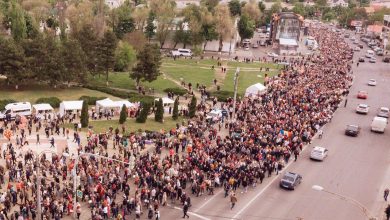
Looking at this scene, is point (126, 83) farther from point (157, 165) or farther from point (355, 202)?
point (355, 202)

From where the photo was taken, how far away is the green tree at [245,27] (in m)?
112

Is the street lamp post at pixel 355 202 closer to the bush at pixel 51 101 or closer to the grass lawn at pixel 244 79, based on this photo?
the bush at pixel 51 101

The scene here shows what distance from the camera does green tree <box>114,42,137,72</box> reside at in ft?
231

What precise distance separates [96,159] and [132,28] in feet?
233

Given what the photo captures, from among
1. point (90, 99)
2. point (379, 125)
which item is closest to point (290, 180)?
point (379, 125)

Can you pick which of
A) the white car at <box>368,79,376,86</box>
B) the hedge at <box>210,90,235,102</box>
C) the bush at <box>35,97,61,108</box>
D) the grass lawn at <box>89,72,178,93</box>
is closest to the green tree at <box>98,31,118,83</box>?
the grass lawn at <box>89,72,178,93</box>

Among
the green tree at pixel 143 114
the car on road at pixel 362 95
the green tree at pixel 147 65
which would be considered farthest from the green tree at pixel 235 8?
the green tree at pixel 143 114

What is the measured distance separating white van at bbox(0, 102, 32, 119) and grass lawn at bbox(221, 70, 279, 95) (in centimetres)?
2810

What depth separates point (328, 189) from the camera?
34.2 metres

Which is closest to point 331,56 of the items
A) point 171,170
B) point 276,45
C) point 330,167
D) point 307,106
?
point 276,45

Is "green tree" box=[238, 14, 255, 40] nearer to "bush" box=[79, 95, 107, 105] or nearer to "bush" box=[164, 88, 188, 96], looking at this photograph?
"bush" box=[164, 88, 188, 96]

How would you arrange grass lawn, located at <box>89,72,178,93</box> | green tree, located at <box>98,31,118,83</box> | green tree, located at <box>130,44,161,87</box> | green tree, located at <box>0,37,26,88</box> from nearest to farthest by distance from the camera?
green tree, located at <box>0,37,26,88</box> < green tree, located at <box>130,44,161,87</box> < green tree, located at <box>98,31,118,83</box> < grass lawn, located at <box>89,72,178,93</box>

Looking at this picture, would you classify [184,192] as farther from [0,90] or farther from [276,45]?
[276,45]

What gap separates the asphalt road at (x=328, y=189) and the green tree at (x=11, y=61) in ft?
104
